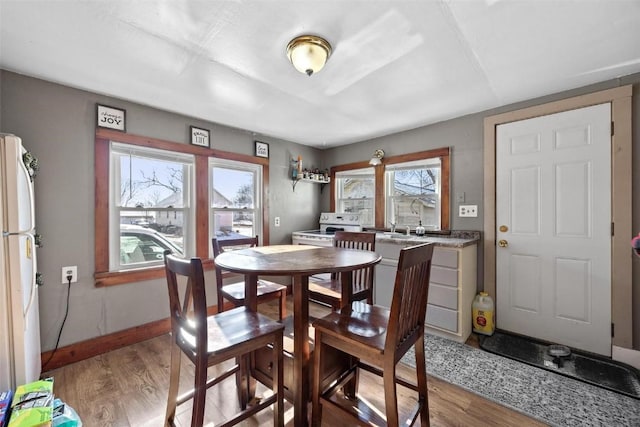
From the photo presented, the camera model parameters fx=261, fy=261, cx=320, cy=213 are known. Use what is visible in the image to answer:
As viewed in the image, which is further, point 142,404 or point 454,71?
point 454,71

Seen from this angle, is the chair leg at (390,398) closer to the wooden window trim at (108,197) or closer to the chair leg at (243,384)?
the chair leg at (243,384)

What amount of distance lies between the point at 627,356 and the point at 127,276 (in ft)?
14.2

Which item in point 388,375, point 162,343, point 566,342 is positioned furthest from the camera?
point 162,343

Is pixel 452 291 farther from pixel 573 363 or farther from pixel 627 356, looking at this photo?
pixel 627 356

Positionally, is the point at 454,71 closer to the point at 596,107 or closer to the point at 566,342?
the point at 596,107

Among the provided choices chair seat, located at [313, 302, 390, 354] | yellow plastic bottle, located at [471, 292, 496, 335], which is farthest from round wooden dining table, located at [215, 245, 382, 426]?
yellow plastic bottle, located at [471, 292, 496, 335]

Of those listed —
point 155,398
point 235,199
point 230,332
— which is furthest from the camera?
point 235,199

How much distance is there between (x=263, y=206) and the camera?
361 cm

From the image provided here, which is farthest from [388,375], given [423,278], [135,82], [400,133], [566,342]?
[400,133]

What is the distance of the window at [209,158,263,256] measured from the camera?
10.5 ft

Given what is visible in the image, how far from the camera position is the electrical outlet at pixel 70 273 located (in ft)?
7.11

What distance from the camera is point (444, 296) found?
253 centimetres

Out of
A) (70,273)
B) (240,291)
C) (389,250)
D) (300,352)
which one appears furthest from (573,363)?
(70,273)

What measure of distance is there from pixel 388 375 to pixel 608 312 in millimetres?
2327
